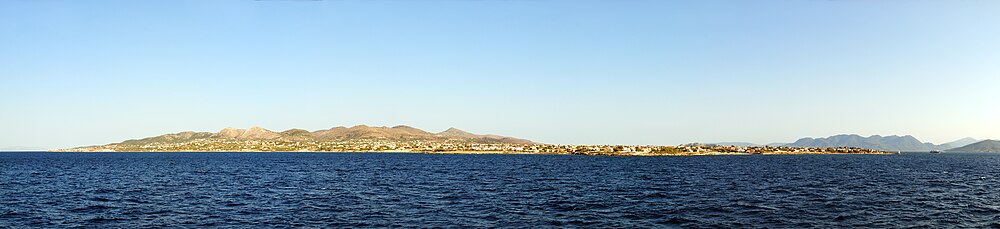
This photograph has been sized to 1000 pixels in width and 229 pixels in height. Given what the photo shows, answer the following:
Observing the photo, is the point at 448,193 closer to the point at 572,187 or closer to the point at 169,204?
the point at 572,187

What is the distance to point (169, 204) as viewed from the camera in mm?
62281

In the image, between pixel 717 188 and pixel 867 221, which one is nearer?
pixel 867 221

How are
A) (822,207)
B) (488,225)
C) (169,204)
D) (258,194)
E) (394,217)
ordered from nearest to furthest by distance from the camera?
1. (488,225)
2. (394,217)
3. (822,207)
4. (169,204)
5. (258,194)

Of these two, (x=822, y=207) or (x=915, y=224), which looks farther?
(x=822, y=207)

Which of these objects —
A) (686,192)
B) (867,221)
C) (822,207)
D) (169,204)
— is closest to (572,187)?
(686,192)

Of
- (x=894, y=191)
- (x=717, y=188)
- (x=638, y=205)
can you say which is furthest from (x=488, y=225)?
(x=894, y=191)

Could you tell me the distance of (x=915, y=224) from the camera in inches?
1863

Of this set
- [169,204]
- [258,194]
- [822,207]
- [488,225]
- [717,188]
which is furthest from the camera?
[717,188]

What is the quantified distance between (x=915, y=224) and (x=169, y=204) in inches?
2866

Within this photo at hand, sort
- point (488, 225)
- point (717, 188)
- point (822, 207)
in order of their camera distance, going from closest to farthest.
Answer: point (488, 225) → point (822, 207) → point (717, 188)

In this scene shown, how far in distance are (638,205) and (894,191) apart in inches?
1663

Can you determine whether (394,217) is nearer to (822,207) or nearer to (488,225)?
(488,225)

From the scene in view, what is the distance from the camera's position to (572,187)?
8269 centimetres

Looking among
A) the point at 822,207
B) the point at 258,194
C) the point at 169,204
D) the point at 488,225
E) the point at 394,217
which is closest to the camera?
the point at 488,225
